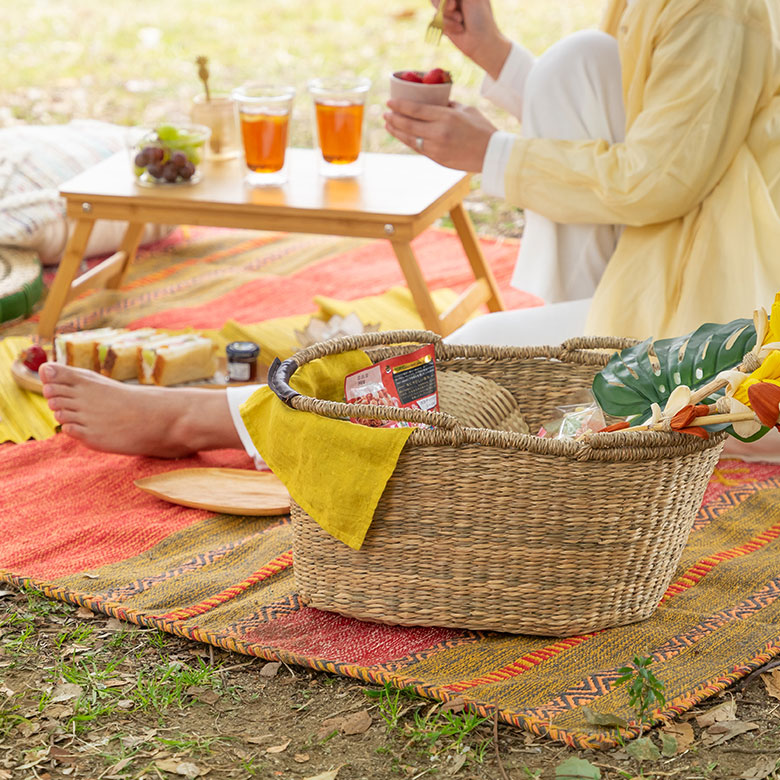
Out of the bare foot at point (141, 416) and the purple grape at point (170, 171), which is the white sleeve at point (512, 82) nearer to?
the purple grape at point (170, 171)

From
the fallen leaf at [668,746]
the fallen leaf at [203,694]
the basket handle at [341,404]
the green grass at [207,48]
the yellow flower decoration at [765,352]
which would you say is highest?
the yellow flower decoration at [765,352]

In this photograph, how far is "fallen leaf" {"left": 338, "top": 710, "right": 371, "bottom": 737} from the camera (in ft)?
4.31

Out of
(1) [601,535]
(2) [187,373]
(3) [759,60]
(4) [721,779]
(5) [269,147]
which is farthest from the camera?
(5) [269,147]

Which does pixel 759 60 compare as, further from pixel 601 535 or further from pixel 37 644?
pixel 37 644

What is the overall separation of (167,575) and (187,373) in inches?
27.3

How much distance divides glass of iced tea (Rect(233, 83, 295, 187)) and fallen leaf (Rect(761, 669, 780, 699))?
1.56m

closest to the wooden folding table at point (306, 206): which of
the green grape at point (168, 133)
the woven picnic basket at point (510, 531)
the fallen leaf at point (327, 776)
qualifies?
the green grape at point (168, 133)

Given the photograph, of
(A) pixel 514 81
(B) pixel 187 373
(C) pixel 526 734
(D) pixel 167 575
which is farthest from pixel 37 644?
(A) pixel 514 81

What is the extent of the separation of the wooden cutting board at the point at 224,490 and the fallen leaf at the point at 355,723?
0.57m

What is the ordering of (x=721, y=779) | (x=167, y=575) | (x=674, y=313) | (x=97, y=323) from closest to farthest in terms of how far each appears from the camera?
1. (x=721, y=779)
2. (x=167, y=575)
3. (x=674, y=313)
4. (x=97, y=323)

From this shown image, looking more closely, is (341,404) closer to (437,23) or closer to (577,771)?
(577,771)

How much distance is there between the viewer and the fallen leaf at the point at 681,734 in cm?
128

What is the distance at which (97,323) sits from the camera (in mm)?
2795

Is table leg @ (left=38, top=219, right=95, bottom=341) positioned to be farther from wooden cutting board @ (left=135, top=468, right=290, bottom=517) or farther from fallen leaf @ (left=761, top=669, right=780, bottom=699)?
fallen leaf @ (left=761, top=669, right=780, bottom=699)
